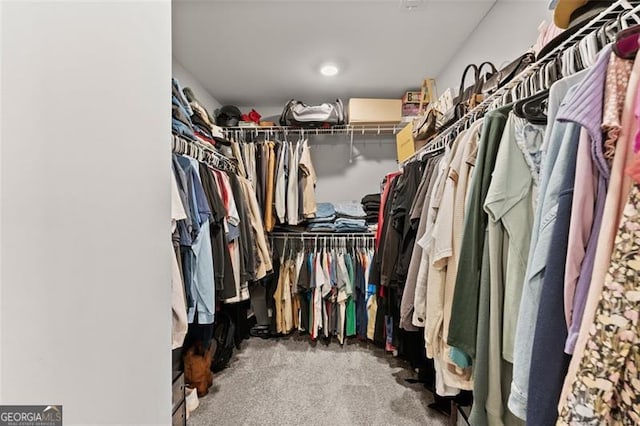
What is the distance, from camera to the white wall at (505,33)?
118 cm

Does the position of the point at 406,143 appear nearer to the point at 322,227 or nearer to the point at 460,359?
the point at 322,227

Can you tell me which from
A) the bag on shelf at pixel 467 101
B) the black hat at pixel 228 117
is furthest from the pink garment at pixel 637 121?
the black hat at pixel 228 117

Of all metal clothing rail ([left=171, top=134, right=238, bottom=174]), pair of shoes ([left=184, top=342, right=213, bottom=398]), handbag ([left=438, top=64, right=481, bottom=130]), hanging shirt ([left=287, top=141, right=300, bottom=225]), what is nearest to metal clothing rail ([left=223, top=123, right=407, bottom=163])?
hanging shirt ([left=287, top=141, right=300, bottom=225])

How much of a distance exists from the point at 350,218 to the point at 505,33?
162 centimetres

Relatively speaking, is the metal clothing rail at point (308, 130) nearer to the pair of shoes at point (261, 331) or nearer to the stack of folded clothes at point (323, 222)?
the stack of folded clothes at point (323, 222)

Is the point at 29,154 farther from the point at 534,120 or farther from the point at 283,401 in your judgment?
the point at 283,401

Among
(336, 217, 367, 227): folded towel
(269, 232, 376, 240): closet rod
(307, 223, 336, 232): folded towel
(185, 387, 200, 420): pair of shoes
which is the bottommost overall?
(185, 387, 200, 420): pair of shoes

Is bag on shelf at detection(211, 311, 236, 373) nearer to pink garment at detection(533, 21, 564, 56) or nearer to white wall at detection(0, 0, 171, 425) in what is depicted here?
white wall at detection(0, 0, 171, 425)

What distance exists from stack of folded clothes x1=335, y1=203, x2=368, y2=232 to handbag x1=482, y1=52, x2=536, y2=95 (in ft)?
4.83

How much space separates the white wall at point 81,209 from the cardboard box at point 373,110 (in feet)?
6.27

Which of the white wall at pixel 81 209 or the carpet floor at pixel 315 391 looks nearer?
the white wall at pixel 81 209

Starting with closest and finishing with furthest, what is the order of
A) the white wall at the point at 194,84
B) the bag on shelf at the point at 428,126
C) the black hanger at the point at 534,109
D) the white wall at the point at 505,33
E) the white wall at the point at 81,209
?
the white wall at the point at 81,209 → the black hanger at the point at 534,109 → the white wall at the point at 505,33 → the bag on shelf at the point at 428,126 → the white wall at the point at 194,84

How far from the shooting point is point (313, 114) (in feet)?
7.55

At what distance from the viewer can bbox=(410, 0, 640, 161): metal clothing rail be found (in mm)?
551
